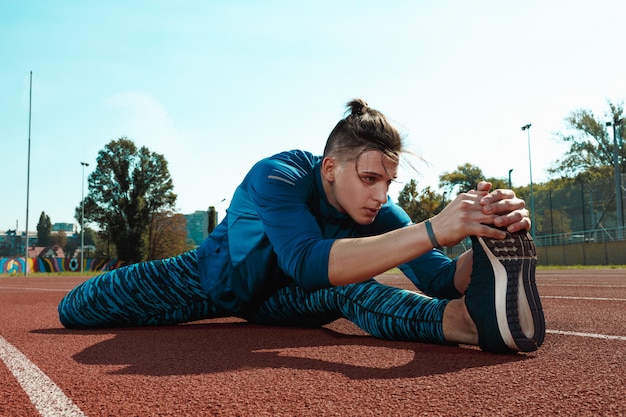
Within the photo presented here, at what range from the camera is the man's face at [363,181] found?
239 centimetres

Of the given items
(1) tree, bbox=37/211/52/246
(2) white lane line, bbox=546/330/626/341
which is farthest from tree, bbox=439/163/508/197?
(1) tree, bbox=37/211/52/246

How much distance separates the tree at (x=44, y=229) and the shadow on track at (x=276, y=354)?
13626cm

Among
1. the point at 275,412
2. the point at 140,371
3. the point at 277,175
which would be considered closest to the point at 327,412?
the point at 275,412

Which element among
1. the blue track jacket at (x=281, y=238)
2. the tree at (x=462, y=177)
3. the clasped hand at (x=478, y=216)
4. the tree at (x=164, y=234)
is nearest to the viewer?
the clasped hand at (x=478, y=216)

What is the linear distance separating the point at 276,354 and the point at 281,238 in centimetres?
59

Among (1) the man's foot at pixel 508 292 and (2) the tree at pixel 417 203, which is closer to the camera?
(1) the man's foot at pixel 508 292

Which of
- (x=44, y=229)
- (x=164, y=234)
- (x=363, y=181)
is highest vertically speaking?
(x=44, y=229)

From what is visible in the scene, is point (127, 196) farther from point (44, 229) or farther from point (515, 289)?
point (44, 229)

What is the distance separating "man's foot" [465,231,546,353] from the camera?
2.09m

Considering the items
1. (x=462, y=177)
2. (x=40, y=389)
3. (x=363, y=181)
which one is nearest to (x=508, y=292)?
(x=363, y=181)

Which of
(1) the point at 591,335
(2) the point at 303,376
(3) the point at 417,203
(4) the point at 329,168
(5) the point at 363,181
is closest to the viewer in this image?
(2) the point at 303,376

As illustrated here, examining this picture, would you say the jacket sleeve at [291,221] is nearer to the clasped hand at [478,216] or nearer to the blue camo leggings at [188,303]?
the clasped hand at [478,216]

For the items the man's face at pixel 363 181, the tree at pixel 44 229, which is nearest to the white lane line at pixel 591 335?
the man's face at pixel 363 181

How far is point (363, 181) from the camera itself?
2410mm
